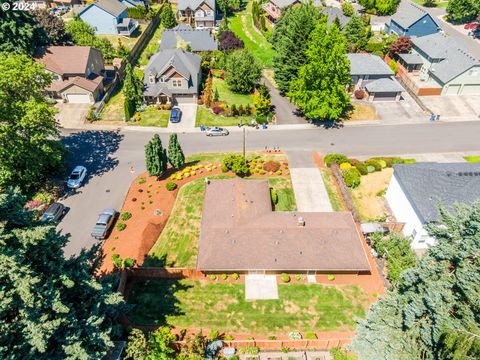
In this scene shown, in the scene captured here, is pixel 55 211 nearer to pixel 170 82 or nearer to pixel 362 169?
pixel 170 82

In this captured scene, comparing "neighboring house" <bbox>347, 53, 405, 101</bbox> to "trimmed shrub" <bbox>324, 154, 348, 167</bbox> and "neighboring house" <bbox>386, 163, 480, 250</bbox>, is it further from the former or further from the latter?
"neighboring house" <bbox>386, 163, 480, 250</bbox>

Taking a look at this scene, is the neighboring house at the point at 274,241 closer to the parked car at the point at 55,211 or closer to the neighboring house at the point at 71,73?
the parked car at the point at 55,211

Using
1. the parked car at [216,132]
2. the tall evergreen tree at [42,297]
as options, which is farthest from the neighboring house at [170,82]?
the tall evergreen tree at [42,297]

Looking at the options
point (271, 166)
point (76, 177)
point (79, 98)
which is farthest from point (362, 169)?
point (79, 98)

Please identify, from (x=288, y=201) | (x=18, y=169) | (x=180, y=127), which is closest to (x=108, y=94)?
(x=180, y=127)

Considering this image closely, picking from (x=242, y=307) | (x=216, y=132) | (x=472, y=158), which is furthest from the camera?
(x=216, y=132)

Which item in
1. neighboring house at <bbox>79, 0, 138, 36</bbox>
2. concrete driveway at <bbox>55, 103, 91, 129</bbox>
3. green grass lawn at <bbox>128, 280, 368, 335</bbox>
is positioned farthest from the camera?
neighboring house at <bbox>79, 0, 138, 36</bbox>

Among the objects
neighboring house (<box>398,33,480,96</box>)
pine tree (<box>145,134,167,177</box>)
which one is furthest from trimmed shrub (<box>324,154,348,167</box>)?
neighboring house (<box>398,33,480,96</box>)
